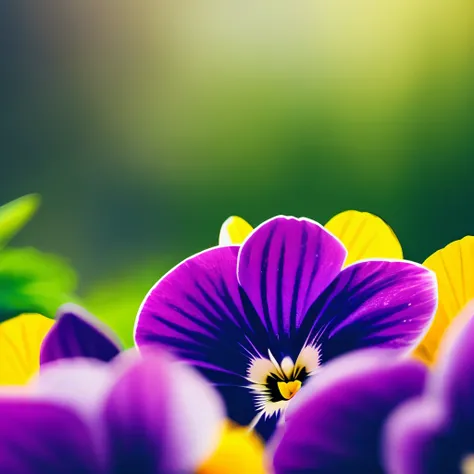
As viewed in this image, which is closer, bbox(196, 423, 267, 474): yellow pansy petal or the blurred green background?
Result: bbox(196, 423, 267, 474): yellow pansy petal

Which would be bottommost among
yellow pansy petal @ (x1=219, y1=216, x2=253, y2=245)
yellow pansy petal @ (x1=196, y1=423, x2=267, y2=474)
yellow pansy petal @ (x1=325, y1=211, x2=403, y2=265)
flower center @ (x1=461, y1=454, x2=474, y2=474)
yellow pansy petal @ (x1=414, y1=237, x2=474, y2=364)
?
flower center @ (x1=461, y1=454, x2=474, y2=474)

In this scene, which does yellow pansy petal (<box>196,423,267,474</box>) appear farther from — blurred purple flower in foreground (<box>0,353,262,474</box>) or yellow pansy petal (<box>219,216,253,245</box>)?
yellow pansy petal (<box>219,216,253,245</box>)

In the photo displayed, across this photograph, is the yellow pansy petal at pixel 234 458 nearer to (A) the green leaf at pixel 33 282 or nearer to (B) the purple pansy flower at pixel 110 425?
(B) the purple pansy flower at pixel 110 425

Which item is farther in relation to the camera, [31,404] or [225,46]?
[225,46]

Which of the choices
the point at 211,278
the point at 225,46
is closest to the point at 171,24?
the point at 225,46

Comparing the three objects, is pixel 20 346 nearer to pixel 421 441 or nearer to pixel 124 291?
pixel 124 291

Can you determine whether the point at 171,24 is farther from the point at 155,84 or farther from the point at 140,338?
the point at 140,338

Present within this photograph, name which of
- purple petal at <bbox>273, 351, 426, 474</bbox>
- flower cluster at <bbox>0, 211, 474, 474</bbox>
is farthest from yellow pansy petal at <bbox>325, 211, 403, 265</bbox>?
purple petal at <bbox>273, 351, 426, 474</bbox>

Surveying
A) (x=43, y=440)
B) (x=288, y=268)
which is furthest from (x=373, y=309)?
(x=43, y=440)
